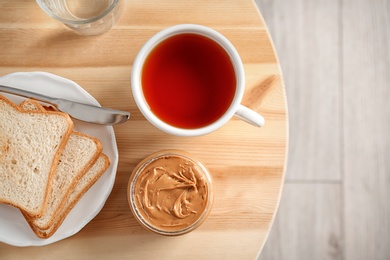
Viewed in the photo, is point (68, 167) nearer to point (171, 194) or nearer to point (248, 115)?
point (171, 194)

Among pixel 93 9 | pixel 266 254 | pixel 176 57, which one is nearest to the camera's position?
pixel 176 57

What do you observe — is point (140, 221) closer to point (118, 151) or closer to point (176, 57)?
point (118, 151)

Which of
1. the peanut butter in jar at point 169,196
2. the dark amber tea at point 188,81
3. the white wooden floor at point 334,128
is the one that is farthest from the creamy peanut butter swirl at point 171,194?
the white wooden floor at point 334,128

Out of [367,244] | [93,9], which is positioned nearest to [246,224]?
[93,9]

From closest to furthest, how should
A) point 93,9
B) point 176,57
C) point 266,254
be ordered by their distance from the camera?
point 176,57 → point 93,9 → point 266,254

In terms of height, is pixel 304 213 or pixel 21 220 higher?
pixel 21 220

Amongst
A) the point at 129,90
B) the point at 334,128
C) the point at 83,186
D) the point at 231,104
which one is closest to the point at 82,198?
the point at 83,186

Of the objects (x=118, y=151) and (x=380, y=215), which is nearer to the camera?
(x=118, y=151)

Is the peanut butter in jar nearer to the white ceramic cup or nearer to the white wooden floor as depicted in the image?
the white ceramic cup
